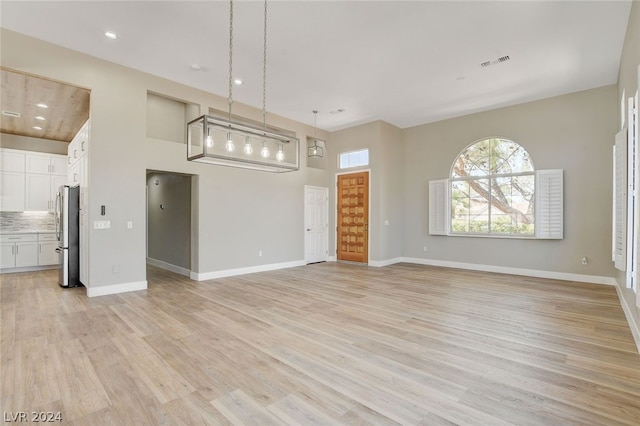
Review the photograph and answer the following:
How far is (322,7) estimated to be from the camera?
11.5 feet

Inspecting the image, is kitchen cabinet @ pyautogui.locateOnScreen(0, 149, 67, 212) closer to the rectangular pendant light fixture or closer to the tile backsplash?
the tile backsplash

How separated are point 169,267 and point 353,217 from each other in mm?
4696

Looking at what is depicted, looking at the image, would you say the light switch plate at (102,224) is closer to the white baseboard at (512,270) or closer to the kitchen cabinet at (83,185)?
the kitchen cabinet at (83,185)

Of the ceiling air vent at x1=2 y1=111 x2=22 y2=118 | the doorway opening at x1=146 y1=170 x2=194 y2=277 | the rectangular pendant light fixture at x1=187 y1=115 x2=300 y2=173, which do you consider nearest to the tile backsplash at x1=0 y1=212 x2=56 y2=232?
the doorway opening at x1=146 y1=170 x2=194 y2=277

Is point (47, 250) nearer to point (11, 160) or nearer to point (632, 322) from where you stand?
point (11, 160)

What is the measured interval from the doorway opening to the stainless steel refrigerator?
1495 mm

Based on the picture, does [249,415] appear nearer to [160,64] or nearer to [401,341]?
[401,341]

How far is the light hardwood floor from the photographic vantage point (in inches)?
77.5

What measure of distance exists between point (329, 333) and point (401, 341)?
2.46ft

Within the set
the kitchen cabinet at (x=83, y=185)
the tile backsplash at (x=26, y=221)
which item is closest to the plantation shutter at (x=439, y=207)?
the kitchen cabinet at (x=83, y=185)

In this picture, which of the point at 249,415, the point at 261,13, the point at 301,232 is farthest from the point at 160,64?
the point at 249,415

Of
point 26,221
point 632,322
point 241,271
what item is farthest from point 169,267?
point 632,322

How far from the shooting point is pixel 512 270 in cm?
663

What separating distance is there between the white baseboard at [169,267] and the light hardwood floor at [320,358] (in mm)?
1523
